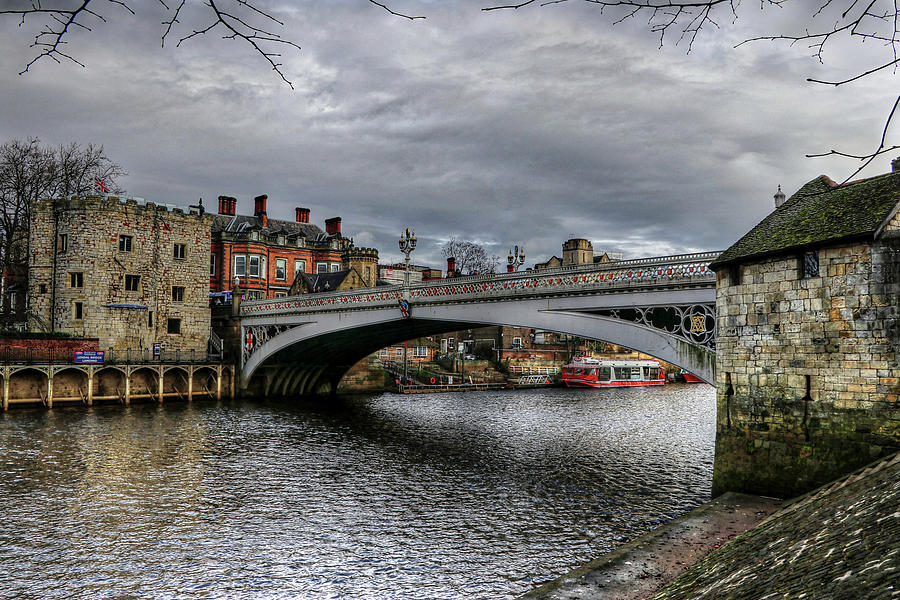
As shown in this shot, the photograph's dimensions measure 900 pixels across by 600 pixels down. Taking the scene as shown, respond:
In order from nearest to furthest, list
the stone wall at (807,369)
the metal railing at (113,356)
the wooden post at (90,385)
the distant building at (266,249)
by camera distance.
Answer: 1. the stone wall at (807,369)
2. the metal railing at (113,356)
3. the wooden post at (90,385)
4. the distant building at (266,249)

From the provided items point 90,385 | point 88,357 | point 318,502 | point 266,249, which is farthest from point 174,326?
point 318,502

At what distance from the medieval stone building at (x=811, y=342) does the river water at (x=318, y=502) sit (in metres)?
3.04

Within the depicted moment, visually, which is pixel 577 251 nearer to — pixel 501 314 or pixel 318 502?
pixel 501 314

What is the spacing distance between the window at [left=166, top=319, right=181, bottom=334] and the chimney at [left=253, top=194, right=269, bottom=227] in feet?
64.3

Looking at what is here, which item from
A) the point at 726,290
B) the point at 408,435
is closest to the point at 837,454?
the point at 726,290

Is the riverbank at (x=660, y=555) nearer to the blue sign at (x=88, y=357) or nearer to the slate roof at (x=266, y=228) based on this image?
the blue sign at (x=88, y=357)

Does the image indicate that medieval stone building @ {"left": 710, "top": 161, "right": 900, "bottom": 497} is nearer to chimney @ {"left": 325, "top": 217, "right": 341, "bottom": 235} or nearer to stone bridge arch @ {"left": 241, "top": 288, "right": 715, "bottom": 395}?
stone bridge arch @ {"left": 241, "top": 288, "right": 715, "bottom": 395}

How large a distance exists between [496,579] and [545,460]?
11914 mm

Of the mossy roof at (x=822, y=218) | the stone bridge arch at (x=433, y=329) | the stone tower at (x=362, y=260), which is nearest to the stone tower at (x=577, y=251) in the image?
the stone tower at (x=362, y=260)

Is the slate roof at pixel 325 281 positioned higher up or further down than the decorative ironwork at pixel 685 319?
higher up

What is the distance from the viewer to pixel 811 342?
13.1m

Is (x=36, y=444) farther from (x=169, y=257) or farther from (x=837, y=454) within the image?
(x=837, y=454)

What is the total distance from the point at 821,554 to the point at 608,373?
196ft

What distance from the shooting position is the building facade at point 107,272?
3916cm
